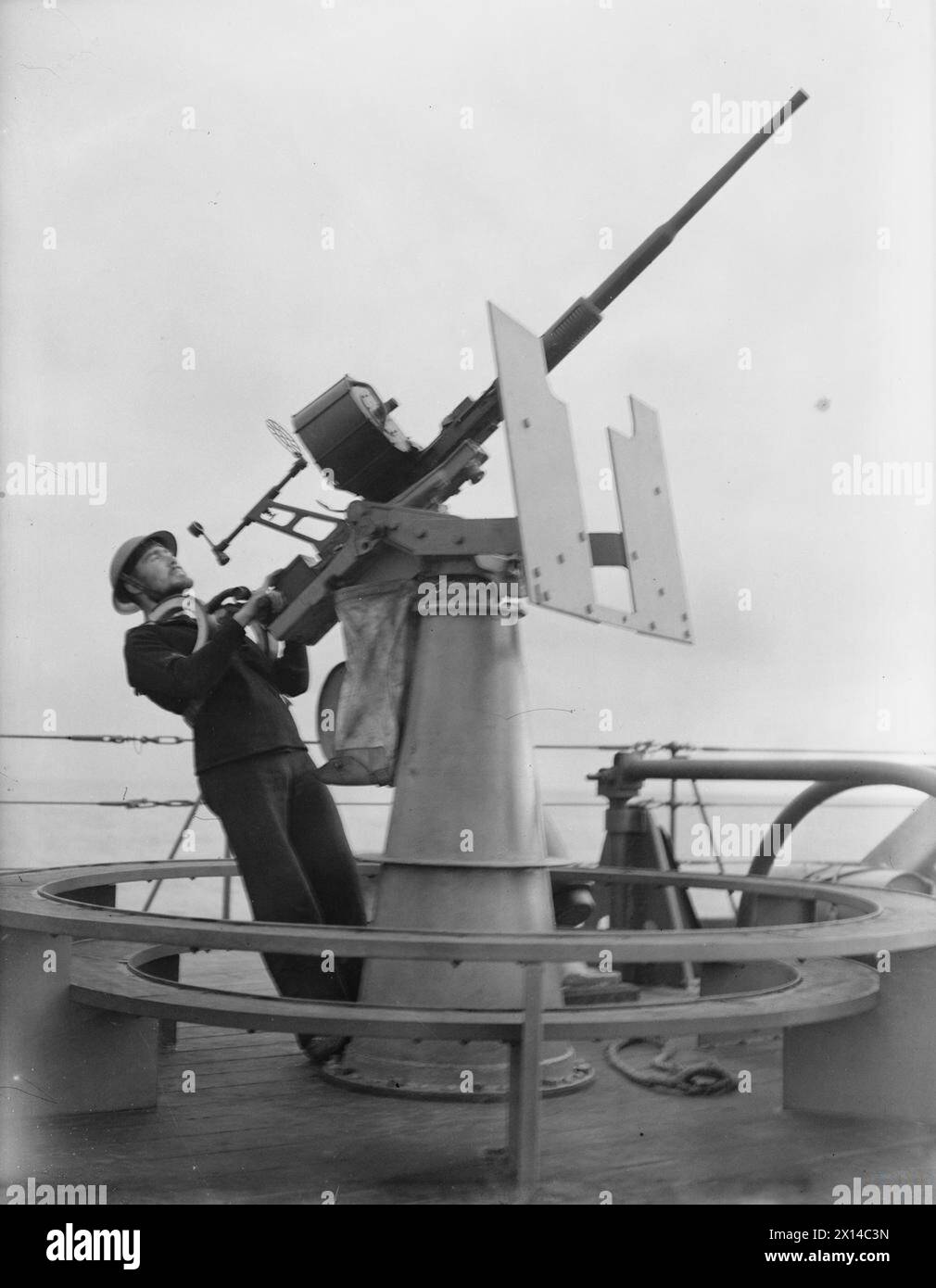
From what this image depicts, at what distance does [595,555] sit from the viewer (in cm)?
438

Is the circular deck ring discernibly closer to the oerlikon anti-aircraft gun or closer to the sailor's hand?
the oerlikon anti-aircraft gun

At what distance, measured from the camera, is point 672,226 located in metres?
4.74

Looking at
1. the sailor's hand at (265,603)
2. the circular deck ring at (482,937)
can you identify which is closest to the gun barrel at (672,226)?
the sailor's hand at (265,603)

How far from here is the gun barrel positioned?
4734mm

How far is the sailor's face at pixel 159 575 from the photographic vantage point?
480 cm

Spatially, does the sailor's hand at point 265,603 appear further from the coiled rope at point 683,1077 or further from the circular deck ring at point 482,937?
the coiled rope at point 683,1077

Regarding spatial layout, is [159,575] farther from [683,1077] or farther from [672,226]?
[683,1077]

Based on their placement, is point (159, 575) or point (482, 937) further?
point (159, 575)

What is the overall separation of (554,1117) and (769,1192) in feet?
2.45

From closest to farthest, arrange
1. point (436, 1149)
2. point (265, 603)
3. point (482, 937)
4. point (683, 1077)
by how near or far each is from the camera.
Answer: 1. point (482, 937)
2. point (436, 1149)
3. point (683, 1077)
4. point (265, 603)

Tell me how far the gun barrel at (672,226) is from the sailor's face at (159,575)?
149 centimetres

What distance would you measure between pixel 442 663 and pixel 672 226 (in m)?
1.70

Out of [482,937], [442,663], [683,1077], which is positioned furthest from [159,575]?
[683,1077]

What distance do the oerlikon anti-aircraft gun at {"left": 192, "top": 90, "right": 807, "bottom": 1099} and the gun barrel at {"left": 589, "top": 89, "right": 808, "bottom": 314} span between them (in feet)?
0.15
